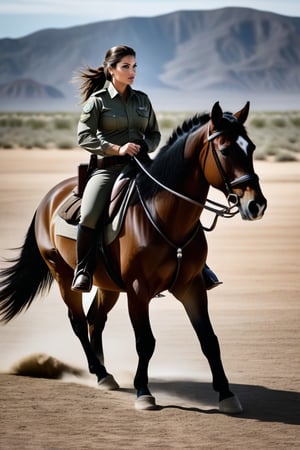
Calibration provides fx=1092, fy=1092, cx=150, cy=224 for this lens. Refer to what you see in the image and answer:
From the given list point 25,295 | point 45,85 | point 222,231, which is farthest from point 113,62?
point 45,85

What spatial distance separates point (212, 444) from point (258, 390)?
1597 millimetres

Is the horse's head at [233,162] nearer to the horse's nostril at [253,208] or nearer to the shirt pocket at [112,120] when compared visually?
the horse's nostril at [253,208]

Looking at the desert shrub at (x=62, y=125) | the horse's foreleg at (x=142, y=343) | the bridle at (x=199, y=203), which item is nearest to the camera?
the bridle at (x=199, y=203)

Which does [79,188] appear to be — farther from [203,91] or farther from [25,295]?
[203,91]

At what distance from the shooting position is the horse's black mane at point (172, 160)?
7.09 m

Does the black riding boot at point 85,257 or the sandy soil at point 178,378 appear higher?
the black riding boot at point 85,257

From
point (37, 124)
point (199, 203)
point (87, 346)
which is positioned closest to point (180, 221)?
point (199, 203)

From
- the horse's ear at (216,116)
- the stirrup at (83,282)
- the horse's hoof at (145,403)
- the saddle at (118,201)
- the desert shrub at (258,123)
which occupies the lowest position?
the desert shrub at (258,123)

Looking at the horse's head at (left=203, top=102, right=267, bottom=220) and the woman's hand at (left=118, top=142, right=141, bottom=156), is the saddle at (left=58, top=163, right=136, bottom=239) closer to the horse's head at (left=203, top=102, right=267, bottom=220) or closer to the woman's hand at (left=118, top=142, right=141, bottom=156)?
the woman's hand at (left=118, top=142, right=141, bottom=156)

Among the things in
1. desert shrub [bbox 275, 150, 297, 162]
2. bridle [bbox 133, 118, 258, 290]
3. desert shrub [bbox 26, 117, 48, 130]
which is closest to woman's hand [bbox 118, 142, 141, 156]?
bridle [bbox 133, 118, 258, 290]

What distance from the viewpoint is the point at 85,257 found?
299 inches

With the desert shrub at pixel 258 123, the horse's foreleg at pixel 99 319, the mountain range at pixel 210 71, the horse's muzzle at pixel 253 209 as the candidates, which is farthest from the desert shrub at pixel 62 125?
the mountain range at pixel 210 71

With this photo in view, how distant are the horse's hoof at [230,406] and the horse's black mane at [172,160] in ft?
4.83

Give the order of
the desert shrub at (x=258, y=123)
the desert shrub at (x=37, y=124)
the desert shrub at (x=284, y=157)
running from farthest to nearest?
the desert shrub at (x=37, y=124)
the desert shrub at (x=258, y=123)
the desert shrub at (x=284, y=157)
